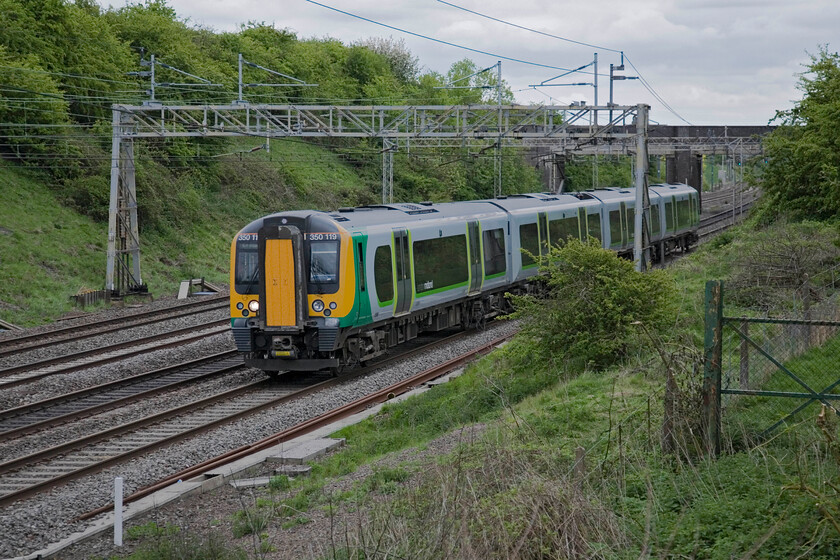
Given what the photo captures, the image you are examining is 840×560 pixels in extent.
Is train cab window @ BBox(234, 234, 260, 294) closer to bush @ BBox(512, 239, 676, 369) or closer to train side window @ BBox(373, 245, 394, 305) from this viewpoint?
train side window @ BBox(373, 245, 394, 305)

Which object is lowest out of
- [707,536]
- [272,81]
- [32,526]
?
[32,526]

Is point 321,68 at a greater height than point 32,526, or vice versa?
point 321,68

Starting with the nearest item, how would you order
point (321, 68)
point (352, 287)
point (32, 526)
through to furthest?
point (32, 526) → point (352, 287) → point (321, 68)

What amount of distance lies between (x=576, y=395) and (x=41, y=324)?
662 inches

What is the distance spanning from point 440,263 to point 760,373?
11540 millimetres

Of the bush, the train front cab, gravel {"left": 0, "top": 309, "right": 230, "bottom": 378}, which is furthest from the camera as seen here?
gravel {"left": 0, "top": 309, "right": 230, "bottom": 378}

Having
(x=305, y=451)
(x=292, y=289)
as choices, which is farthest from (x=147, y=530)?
(x=292, y=289)

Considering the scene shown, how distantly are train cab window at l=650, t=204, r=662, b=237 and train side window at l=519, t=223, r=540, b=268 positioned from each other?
1122 centimetres

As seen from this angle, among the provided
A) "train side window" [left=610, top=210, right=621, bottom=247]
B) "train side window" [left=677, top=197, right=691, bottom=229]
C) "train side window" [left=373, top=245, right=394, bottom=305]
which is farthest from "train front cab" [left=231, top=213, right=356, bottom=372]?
"train side window" [left=677, top=197, right=691, bottom=229]

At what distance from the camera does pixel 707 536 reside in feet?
22.6

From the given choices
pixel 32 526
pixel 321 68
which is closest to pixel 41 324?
A: pixel 32 526

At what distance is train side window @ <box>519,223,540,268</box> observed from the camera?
25.1m

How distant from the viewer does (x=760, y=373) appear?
9.51 m

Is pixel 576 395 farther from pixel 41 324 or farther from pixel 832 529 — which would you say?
pixel 41 324
